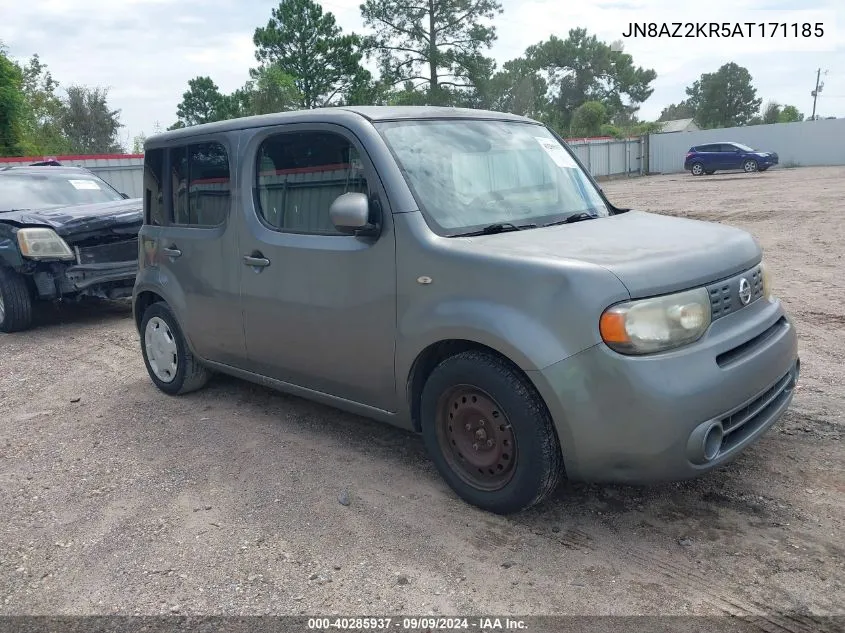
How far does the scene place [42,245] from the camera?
758 cm

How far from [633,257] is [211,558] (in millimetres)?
2216

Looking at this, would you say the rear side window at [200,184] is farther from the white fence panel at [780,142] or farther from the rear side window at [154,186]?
the white fence panel at [780,142]

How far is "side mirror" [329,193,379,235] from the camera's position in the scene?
11.0ft

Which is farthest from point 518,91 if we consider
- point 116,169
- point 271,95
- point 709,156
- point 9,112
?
point 116,169

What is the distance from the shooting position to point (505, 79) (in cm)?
4856

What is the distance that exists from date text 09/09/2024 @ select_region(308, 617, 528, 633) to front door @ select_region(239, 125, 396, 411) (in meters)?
1.18

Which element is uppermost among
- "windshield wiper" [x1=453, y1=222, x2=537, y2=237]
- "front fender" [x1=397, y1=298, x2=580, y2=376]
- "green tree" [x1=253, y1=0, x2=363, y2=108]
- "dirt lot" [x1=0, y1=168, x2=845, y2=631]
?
"green tree" [x1=253, y1=0, x2=363, y2=108]

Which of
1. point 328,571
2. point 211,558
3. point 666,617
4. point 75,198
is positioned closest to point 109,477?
point 211,558

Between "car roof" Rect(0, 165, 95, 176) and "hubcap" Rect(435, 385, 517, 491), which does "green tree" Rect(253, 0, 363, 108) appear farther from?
"hubcap" Rect(435, 385, 517, 491)

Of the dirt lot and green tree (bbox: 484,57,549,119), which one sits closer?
the dirt lot

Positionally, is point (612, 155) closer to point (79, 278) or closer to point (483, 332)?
point (79, 278)

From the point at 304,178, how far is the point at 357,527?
1.90 meters

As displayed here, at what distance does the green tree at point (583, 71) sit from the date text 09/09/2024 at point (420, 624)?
75.9 meters

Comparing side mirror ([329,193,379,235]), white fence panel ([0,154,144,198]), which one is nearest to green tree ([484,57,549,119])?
white fence panel ([0,154,144,198])
